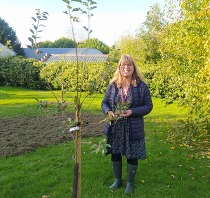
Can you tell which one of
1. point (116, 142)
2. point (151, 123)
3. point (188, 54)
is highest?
point (188, 54)

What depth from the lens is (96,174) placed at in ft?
15.1

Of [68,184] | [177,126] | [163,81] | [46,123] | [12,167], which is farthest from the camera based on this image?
[163,81]

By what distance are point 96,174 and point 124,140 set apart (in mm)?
1073

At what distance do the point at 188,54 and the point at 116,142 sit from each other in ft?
12.8

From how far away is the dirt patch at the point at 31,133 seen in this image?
19.3ft

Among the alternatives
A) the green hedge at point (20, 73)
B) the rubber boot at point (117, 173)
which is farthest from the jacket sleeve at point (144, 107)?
the green hedge at point (20, 73)

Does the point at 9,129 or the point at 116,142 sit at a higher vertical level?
the point at 116,142

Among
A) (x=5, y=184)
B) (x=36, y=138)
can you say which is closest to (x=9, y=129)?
(x=36, y=138)

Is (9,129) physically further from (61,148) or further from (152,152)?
(152,152)

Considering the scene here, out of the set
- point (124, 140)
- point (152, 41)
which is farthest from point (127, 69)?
point (152, 41)

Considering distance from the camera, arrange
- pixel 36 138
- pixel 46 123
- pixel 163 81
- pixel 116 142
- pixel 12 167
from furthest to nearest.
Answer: pixel 163 81 < pixel 46 123 < pixel 36 138 < pixel 12 167 < pixel 116 142

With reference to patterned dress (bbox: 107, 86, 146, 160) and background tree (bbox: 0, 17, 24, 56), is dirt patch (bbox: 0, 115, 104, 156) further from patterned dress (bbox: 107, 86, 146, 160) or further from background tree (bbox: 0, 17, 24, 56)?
background tree (bbox: 0, 17, 24, 56)

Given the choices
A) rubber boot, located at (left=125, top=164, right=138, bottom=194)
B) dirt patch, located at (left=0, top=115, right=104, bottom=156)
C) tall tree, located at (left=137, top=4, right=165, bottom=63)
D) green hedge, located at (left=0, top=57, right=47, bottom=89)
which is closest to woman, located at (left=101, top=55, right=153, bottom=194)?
rubber boot, located at (left=125, top=164, right=138, bottom=194)

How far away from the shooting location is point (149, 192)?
4062 mm
